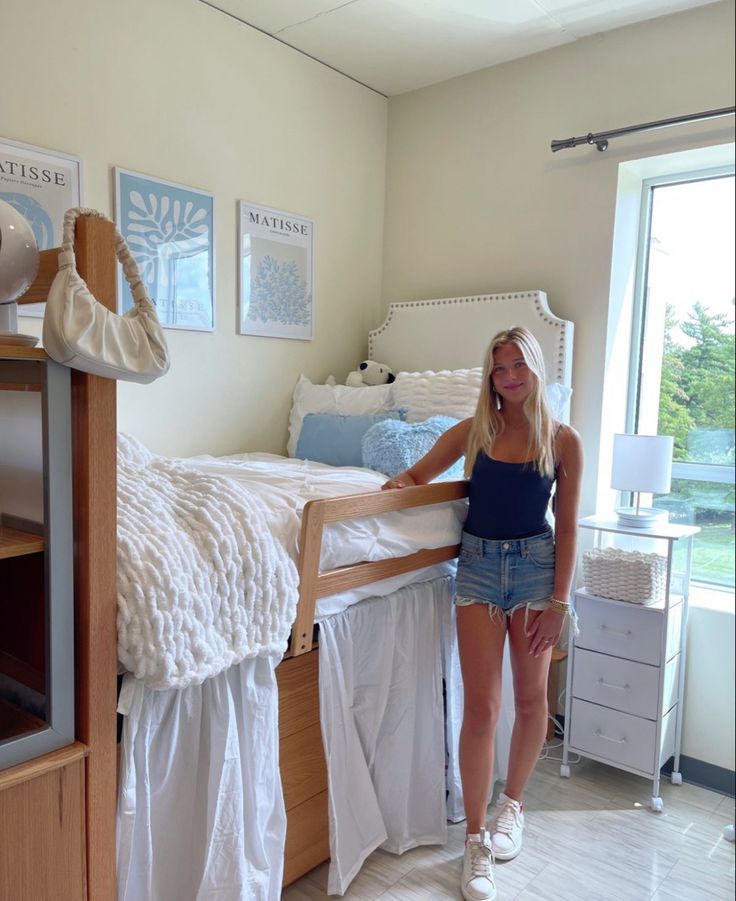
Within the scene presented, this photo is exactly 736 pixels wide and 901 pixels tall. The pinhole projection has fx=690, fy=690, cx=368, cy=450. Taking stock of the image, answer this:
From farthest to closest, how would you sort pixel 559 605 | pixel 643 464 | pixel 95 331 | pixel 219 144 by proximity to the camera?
pixel 219 144, pixel 643 464, pixel 559 605, pixel 95 331

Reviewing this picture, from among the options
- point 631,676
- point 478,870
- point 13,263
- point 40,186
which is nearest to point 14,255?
point 13,263

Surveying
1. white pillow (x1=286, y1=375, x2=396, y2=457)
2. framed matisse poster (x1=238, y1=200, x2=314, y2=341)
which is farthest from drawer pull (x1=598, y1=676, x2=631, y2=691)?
framed matisse poster (x1=238, y1=200, x2=314, y2=341)

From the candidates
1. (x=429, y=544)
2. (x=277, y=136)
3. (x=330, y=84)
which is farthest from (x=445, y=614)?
(x=330, y=84)

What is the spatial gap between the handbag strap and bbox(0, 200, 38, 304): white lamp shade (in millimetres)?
57

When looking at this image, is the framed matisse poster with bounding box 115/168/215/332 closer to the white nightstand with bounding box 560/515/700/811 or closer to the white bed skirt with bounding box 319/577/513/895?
the white bed skirt with bounding box 319/577/513/895

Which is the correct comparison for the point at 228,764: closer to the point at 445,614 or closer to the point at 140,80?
the point at 445,614

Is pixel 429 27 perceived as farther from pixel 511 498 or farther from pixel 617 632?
pixel 617 632

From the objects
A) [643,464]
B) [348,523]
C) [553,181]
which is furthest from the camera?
[553,181]

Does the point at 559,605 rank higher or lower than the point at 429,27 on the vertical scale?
lower

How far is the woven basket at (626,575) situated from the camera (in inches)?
79.7

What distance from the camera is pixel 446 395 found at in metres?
2.27

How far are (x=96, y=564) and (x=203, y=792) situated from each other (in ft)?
1.67

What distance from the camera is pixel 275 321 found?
260 centimetres

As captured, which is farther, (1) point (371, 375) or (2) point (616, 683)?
(1) point (371, 375)
